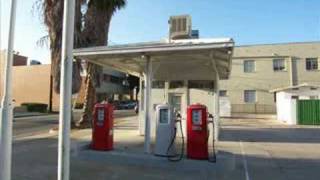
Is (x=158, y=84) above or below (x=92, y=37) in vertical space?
below

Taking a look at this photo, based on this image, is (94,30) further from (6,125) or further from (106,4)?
(6,125)

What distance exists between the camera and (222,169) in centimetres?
1002

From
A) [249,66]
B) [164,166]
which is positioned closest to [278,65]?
[249,66]

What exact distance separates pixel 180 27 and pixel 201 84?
119 inches

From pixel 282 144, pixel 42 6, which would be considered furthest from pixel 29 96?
pixel 282 144

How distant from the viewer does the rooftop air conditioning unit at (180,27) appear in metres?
19.0

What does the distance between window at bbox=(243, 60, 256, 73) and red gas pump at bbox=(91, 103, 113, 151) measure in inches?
1446

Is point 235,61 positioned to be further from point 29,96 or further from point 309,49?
point 29,96

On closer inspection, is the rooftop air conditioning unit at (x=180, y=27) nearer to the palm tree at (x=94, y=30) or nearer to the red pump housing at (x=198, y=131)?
the palm tree at (x=94, y=30)

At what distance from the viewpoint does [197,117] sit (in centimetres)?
1059

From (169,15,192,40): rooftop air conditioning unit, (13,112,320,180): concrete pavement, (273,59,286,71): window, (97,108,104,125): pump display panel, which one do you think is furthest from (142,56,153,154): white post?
(273,59,286,71): window

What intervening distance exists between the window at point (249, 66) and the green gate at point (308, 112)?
1789cm

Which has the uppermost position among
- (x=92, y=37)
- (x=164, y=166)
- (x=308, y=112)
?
(x=92, y=37)

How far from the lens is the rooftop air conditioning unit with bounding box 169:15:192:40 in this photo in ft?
62.5
